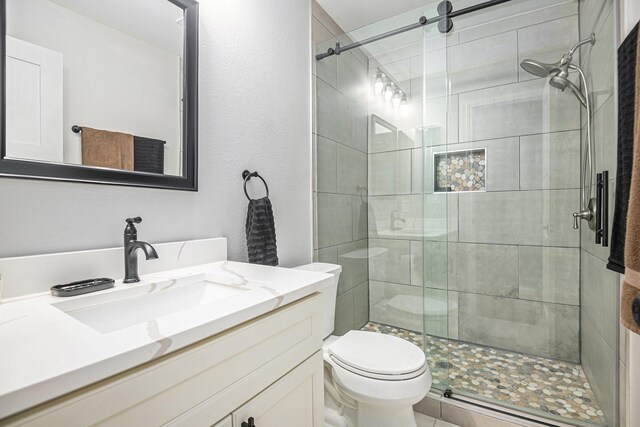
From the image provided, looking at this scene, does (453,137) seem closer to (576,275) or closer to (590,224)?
(590,224)

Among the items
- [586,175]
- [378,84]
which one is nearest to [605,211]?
[586,175]

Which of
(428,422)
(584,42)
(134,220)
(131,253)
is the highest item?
(584,42)

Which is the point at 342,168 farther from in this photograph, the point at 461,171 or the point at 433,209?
the point at 461,171

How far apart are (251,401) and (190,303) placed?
41 cm

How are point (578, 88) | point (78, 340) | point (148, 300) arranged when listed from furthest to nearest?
1. point (578, 88)
2. point (148, 300)
3. point (78, 340)

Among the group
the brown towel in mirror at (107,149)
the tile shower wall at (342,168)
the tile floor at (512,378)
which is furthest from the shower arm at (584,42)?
the brown towel in mirror at (107,149)

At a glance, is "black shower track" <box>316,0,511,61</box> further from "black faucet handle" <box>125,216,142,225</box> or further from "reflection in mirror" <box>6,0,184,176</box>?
"black faucet handle" <box>125,216,142,225</box>

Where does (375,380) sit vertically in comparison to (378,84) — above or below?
below

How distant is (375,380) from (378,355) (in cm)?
14

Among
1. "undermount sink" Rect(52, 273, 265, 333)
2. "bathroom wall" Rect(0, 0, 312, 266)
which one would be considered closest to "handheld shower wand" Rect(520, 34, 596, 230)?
"bathroom wall" Rect(0, 0, 312, 266)

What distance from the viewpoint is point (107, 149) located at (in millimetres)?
992

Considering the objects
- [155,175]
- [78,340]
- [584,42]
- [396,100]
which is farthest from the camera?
[396,100]

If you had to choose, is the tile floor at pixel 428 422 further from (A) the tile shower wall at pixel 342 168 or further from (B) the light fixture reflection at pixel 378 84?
(B) the light fixture reflection at pixel 378 84

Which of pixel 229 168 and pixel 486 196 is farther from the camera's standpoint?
pixel 486 196
